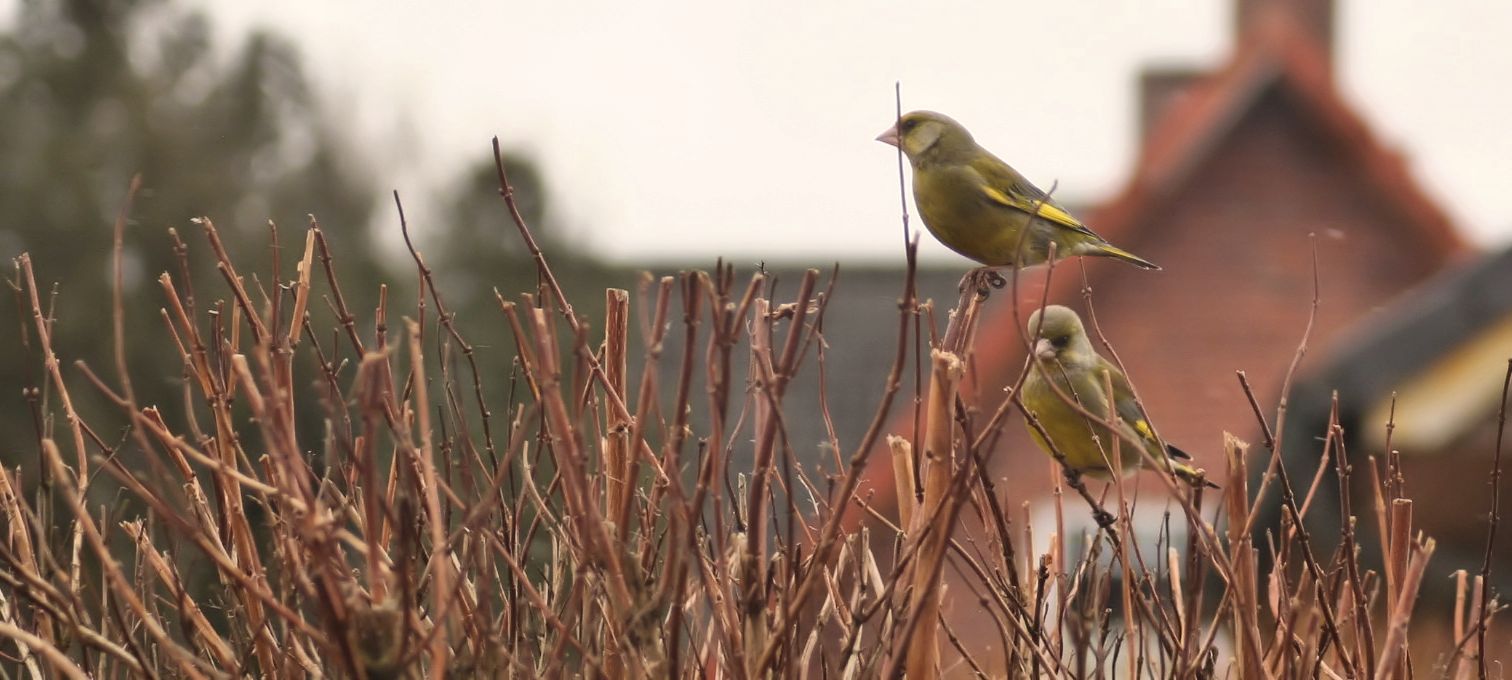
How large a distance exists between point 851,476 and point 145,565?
1102 millimetres

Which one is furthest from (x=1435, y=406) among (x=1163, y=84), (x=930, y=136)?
(x=1163, y=84)

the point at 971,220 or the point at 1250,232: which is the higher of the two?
the point at 971,220

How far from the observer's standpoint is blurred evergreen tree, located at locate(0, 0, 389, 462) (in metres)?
15.4

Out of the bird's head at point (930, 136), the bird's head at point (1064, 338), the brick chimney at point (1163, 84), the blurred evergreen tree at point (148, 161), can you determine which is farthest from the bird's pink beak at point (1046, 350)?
the brick chimney at point (1163, 84)

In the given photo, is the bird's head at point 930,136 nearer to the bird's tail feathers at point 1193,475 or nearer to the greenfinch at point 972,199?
the greenfinch at point 972,199

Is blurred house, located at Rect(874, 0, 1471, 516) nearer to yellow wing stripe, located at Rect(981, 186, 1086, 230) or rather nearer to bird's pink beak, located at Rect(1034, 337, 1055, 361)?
yellow wing stripe, located at Rect(981, 186, 1086, 230)

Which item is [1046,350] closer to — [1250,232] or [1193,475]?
[1193,475]

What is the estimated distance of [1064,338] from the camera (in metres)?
3.58

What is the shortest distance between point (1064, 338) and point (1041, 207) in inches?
11.0

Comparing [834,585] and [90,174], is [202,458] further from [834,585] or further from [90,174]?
[90,174]

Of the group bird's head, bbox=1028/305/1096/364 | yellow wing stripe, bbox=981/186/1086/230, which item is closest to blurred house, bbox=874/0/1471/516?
yellow wing stripe, bbox=981/186/1086/230

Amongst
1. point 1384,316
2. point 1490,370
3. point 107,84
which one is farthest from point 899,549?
point 107,84

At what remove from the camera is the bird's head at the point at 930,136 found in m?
4.09

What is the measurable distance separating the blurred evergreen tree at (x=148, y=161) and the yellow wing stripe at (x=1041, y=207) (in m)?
11.7
